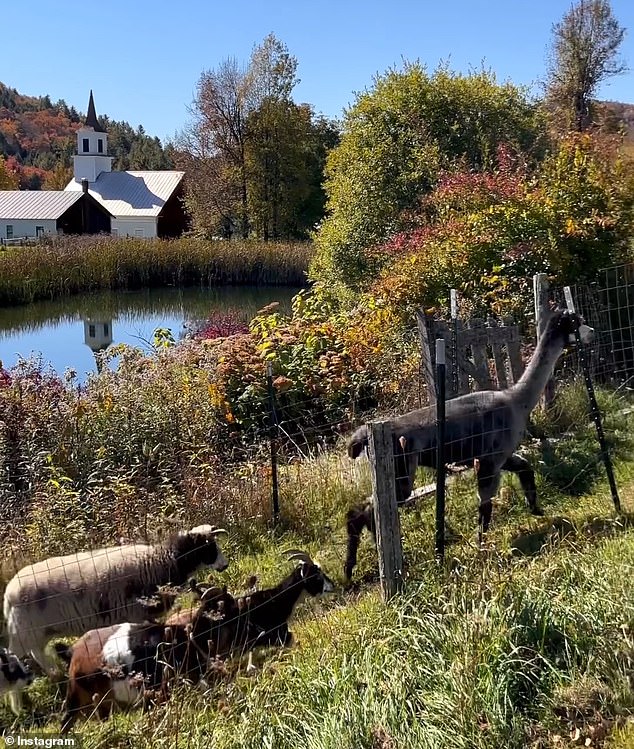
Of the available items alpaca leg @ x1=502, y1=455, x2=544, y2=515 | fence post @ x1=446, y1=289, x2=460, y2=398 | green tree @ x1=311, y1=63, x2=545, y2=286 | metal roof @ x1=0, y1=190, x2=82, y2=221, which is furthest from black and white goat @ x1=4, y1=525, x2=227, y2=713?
metal roof @ x1=0, y1=190, x2=82, y2=221

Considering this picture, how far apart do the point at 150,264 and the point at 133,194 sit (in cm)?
2973

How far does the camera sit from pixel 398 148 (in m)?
16.7

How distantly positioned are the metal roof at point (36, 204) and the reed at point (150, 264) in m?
21.2

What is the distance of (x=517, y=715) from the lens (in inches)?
149

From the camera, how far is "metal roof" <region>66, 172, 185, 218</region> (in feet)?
204

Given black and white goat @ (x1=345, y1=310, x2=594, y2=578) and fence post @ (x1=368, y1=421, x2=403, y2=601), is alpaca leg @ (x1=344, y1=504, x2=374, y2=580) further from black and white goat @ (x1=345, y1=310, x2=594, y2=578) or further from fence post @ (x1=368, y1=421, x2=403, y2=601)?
Answer: fence post @ (x1=368, y1=421, x2=403, y2=601)

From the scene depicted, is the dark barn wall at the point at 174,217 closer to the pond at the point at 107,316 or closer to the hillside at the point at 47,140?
the pond at the point at 107,316

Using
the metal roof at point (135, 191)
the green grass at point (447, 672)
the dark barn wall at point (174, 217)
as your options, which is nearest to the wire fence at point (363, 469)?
the green grass at point (447, 672)

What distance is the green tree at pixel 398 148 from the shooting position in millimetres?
16359

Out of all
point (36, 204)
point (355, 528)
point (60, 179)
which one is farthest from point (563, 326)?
point (60, 179)

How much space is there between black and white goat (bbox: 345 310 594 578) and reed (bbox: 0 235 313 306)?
93.4 feet

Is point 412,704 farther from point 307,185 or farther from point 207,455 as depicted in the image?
point 307,185

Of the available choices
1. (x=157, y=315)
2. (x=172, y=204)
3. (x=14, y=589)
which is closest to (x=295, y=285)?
(x=157, y=315)

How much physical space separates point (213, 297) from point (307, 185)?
64.3 feet
